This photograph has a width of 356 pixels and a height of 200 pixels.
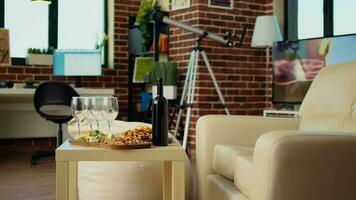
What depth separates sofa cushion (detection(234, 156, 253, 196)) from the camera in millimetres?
1889

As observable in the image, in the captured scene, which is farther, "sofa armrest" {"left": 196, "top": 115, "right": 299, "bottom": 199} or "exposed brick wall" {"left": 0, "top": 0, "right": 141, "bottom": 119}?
"exposed brick wall" {"left": 0, "top": 0, "right": 141, "bottom": 119}

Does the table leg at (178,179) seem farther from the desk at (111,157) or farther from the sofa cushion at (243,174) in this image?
the sofa cushion at (243,174)

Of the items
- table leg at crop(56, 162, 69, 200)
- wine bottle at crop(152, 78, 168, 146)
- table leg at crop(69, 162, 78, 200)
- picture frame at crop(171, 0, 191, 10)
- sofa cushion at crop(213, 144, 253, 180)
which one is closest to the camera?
table leg at crop(56, 162, 69, 200)

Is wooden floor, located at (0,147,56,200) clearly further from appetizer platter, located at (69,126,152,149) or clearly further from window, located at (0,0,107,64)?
appetizer platter, located at (69,126,152,149)

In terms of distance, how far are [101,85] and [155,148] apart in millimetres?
4288

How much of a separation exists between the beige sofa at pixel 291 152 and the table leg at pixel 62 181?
0.64 m

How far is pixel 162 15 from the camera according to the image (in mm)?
5117

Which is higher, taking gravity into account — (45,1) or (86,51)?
(45,1)

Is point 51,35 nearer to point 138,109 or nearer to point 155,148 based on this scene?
point 138,109

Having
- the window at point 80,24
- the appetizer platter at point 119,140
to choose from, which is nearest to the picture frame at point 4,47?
the window at point 80,24

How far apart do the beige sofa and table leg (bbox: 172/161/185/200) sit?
0.27m

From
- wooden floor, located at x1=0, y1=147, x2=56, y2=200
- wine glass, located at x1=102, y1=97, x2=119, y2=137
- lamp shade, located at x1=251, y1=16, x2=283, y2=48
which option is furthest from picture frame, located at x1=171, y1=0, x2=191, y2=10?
wine glass, located at x1=102, y1=97, x2=119, y2=137

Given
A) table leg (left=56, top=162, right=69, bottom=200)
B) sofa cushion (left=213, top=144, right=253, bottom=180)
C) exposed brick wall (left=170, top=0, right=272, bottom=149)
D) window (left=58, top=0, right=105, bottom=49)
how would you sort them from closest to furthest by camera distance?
1. table leg (left=56, top=162, right=69, bottom=200)
2. sofa cushion (left=213, top=144, right=253, bottom=180)
3. exposed brick wall (left=170, top=0, right=272, bottom=149)
4. window (left=58, top=0, right=105, bottom=49)

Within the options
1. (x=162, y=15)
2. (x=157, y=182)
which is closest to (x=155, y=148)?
(x=157, y=182)
